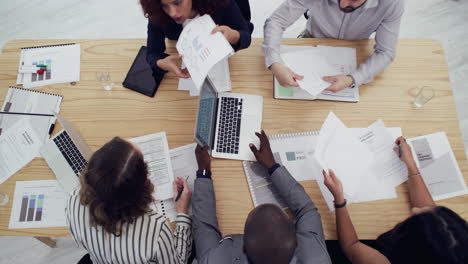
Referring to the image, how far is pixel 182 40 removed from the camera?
1.19 metres

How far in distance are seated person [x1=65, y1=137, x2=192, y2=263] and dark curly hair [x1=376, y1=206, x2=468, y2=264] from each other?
2.69 feet

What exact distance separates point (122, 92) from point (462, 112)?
234 cm

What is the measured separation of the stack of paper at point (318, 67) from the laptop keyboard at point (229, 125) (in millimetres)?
219

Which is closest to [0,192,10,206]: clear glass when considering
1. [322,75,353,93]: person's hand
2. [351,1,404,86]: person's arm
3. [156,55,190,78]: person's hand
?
[156,55,190,78]: person's hand

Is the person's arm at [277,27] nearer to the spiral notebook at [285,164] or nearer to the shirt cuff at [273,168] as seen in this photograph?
the spiral notebook at [285,164]

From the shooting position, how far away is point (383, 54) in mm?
1290

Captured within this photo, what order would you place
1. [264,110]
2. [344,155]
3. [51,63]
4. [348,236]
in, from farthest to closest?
[51,63] → [264,110] → [344,155] → [348,236]

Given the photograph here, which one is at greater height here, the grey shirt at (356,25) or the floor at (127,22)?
the floor at (127,22)

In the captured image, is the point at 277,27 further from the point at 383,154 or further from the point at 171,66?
the point at 383,154

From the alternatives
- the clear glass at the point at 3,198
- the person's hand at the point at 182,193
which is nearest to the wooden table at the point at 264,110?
the clear glass at the point at 3,198

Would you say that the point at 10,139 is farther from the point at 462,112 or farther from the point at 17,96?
the point at 462,112

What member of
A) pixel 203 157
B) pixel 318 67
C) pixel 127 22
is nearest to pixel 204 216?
pixel 203 157

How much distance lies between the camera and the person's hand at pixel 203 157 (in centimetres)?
119

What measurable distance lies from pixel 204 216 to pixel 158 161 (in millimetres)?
319
